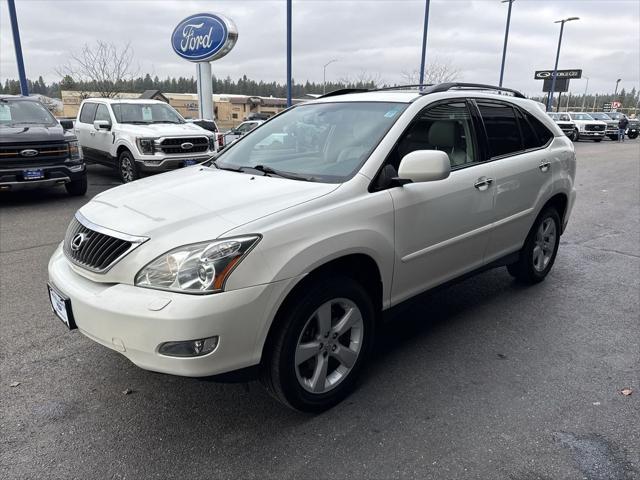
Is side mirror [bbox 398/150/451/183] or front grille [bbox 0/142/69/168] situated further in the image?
front grille [bbox 0/142/69/168]

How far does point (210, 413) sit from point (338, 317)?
2.99ft

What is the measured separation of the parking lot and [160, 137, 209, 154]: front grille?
6.17m

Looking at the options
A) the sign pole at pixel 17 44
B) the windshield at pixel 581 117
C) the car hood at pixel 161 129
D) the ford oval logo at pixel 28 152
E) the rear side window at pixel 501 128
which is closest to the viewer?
the rear side window at pixel 501 128

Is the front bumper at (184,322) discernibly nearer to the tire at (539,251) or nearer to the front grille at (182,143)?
the tire at (539,251)

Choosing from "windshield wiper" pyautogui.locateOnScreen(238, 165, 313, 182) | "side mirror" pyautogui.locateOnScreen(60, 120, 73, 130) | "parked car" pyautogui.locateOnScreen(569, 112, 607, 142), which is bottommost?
"parked car" pyautogui.locateOnScreen(569, 112, 607, 142)

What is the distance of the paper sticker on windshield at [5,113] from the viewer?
849 centimetres

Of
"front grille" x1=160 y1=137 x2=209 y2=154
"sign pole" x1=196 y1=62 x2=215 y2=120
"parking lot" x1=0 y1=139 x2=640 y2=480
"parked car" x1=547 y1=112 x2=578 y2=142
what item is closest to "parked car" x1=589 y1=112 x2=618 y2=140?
"parked car" x1=547 y1=112 x2=578 y2=142

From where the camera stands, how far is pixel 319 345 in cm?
271

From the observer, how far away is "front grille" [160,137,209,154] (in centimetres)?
1014

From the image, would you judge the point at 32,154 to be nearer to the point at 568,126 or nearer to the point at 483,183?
the point at 483,183

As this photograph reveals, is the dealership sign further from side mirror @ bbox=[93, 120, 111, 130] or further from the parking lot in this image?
the parking lot

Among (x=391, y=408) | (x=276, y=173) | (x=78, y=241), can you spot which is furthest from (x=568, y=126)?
(x=78, y=241)

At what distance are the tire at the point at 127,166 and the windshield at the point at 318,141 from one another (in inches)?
269

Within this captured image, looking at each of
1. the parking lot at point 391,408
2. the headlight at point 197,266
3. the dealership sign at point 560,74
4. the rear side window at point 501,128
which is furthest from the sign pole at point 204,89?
the dealership sign at point 560,74
